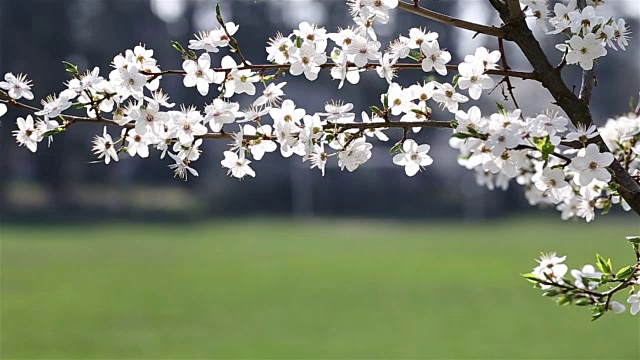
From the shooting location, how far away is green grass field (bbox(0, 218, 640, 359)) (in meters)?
Result: 8.95

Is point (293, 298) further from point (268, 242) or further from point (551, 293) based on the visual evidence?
point (551, 293)

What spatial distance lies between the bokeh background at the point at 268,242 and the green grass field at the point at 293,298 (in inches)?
1.7

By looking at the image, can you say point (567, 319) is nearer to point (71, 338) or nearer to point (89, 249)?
point (71, 338)

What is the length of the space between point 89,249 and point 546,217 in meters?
13.0

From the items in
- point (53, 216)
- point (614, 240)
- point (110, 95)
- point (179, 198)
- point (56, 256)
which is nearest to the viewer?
point (110, 95)

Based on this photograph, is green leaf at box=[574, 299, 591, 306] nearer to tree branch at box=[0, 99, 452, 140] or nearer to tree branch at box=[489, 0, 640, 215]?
tree branch at box=[489, 0, 640, 215]

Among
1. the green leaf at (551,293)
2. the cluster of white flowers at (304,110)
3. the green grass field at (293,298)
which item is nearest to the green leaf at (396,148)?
the cluster of white flowers at (304,110)

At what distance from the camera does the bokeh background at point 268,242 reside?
9.32 metres

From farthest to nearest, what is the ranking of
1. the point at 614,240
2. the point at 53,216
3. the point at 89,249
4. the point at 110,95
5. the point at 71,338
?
the point at 53,216
the point at 614,240
the point at 89,249
the point at 71,338
the point at 110,95

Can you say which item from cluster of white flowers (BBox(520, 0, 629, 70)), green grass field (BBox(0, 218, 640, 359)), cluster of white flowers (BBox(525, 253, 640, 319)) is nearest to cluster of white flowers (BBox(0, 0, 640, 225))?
cluster of white flowers (BBox(520, 0, 629, 70))

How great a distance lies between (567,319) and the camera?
1068 centimetres

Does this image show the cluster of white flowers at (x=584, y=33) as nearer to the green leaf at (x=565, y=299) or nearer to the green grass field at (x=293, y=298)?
the green leaf at (x=565, y=299)

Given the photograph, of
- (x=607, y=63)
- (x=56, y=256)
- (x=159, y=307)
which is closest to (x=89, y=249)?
(x=56, y=256)

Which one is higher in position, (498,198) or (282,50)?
(498,198)
